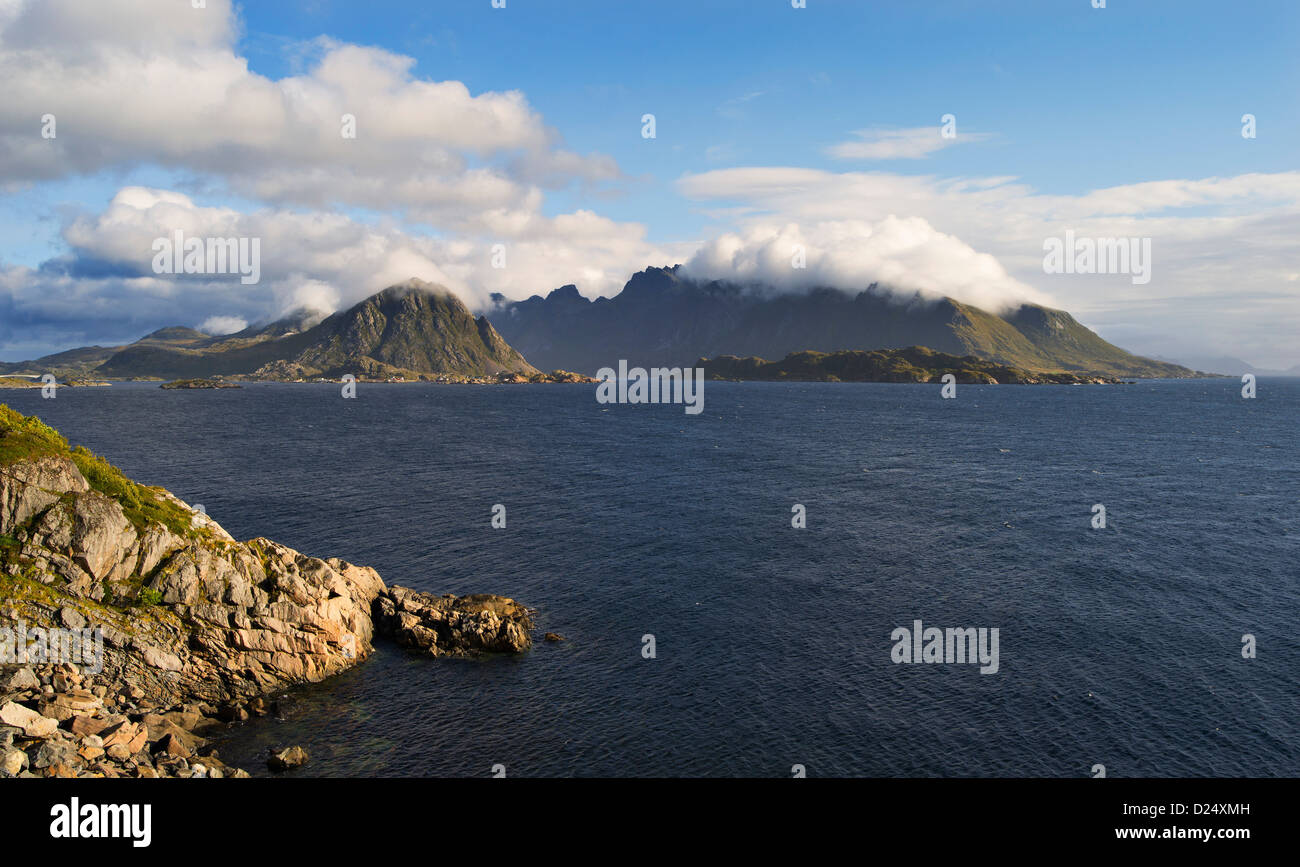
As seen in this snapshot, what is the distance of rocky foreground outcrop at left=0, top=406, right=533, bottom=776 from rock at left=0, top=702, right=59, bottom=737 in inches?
3.5

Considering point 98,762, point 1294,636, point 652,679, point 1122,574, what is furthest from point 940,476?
point 98,762

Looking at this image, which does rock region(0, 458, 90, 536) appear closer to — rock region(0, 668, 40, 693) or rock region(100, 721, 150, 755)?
rock region(0, 668, 40, 693)

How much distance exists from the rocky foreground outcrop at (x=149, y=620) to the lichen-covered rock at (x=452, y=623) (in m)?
0.18

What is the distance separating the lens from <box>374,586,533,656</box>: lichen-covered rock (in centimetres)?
6488

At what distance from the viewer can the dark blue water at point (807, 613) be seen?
49406 millimetres

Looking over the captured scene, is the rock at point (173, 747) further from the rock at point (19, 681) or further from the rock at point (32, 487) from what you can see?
the rock at point (32, 487)

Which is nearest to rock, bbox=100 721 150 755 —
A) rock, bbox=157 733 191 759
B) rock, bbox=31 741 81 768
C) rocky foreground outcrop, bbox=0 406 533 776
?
rocky foreground outcrop, bbox=0 406 533 776

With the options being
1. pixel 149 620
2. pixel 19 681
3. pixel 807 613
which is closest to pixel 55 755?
pixel 19 681

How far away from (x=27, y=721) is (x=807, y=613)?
201 feet

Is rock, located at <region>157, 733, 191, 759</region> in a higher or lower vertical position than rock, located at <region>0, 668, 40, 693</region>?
lower

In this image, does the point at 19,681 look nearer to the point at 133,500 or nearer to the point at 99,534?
the point at 99,534

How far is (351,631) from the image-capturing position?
6378 cm
